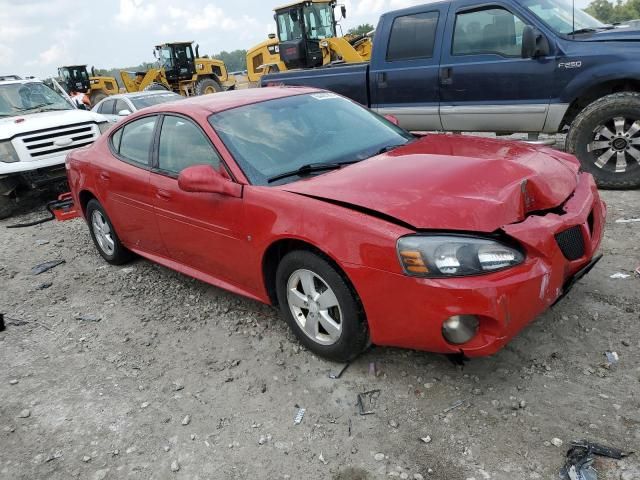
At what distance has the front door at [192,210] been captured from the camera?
3.43 metres

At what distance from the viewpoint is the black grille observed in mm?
2686

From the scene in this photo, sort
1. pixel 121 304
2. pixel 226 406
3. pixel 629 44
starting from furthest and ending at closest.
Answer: pixel 629 44 → pixel 121 304 → pixel 226 406

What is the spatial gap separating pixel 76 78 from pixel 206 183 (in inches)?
982

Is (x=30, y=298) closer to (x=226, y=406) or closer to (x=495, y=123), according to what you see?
(x=226, y=406)

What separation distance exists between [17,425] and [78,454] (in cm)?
57

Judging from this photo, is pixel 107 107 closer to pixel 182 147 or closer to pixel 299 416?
pixel 182 147

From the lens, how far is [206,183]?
3254 millimetres

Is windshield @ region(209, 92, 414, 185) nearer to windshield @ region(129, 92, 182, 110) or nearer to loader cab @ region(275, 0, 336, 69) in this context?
windshield @ region(129, 92, 182, 110)

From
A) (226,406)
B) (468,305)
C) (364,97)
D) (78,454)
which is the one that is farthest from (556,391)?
(364,97)

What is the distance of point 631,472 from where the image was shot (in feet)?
7.12

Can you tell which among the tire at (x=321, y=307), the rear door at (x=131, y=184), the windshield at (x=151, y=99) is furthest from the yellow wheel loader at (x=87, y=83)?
the tire at (x=321, y=307)

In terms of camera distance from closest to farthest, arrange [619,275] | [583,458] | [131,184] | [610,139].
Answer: [583,458]
[619,275]
[131,184]
[610,139]

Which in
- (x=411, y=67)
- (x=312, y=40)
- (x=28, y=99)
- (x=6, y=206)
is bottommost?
(x=6, y=206)

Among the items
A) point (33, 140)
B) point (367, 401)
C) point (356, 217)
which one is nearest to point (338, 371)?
point (367, 401)
